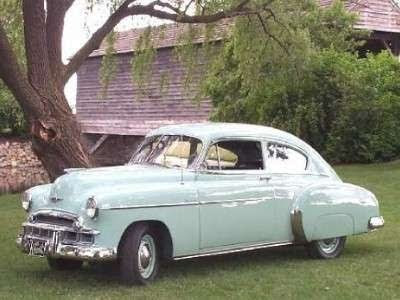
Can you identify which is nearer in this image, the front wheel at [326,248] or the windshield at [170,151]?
the windshield at [170,151]

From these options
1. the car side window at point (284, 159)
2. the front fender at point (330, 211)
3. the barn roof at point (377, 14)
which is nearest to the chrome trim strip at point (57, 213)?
the car side window at point (284, 159)

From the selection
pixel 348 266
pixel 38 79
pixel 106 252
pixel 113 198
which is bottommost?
pixel 348 266

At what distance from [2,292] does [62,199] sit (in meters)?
1.05

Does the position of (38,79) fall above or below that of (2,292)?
above

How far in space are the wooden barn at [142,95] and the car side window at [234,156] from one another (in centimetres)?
1271

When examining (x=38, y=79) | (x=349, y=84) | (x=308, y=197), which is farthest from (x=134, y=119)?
(x=308, y=197)

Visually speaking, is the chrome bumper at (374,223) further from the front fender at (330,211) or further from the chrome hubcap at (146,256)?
the chrome hubcap at (146,256)

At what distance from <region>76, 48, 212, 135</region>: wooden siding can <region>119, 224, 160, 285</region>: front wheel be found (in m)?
18.7

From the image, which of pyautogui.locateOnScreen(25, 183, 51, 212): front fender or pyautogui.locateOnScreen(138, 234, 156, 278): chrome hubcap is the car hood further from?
pyautogui.locateOnScreen(138, 234, 156, 278): chrome hubcap

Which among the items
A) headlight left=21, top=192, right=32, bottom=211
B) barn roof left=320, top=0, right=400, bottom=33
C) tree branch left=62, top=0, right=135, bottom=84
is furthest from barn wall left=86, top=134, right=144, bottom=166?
headlight left=21, top=192, right=32, bottom=211

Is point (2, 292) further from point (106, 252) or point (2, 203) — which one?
point (2, 203)

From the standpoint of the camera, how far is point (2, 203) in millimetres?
19062

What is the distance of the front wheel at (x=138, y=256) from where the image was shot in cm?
737

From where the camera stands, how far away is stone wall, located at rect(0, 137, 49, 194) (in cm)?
2488
